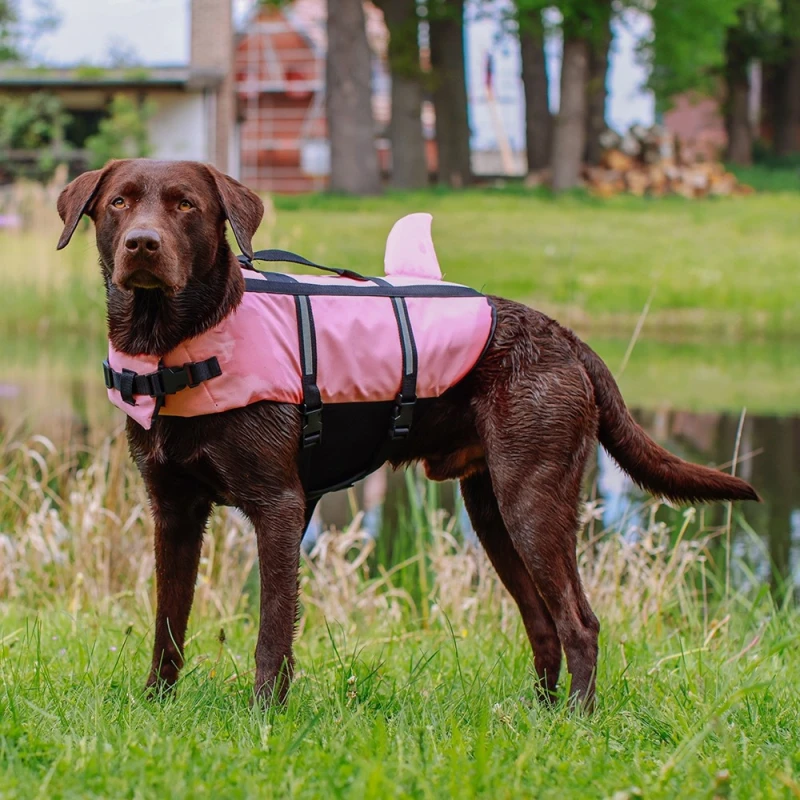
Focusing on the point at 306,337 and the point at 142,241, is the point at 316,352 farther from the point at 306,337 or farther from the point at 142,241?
the point at 142,241

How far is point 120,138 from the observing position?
2411 centimetres

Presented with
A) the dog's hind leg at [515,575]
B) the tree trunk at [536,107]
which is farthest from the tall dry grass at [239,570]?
the tree trunk at [536,107]

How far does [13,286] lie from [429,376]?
38.0 feet

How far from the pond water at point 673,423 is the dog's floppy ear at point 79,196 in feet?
7.72

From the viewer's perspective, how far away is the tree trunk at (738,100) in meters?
28.5

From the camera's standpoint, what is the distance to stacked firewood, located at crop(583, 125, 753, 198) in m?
22.4

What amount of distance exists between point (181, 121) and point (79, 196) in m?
25.3

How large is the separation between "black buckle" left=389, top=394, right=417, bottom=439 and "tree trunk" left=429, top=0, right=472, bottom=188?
2047 centimetres

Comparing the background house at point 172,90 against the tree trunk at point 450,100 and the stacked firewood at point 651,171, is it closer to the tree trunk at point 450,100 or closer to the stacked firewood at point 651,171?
the tree trunk at point 450,100

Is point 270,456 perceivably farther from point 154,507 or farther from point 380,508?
point 380,508

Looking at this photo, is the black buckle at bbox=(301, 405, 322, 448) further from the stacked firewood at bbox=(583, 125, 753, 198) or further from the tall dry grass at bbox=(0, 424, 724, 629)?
the stacked firewood at bbox=(583, 125, 753, 198)

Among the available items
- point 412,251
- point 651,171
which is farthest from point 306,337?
point 651,171

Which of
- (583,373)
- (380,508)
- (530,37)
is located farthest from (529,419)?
(530,37)

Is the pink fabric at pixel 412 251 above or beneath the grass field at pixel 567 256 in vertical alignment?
above
